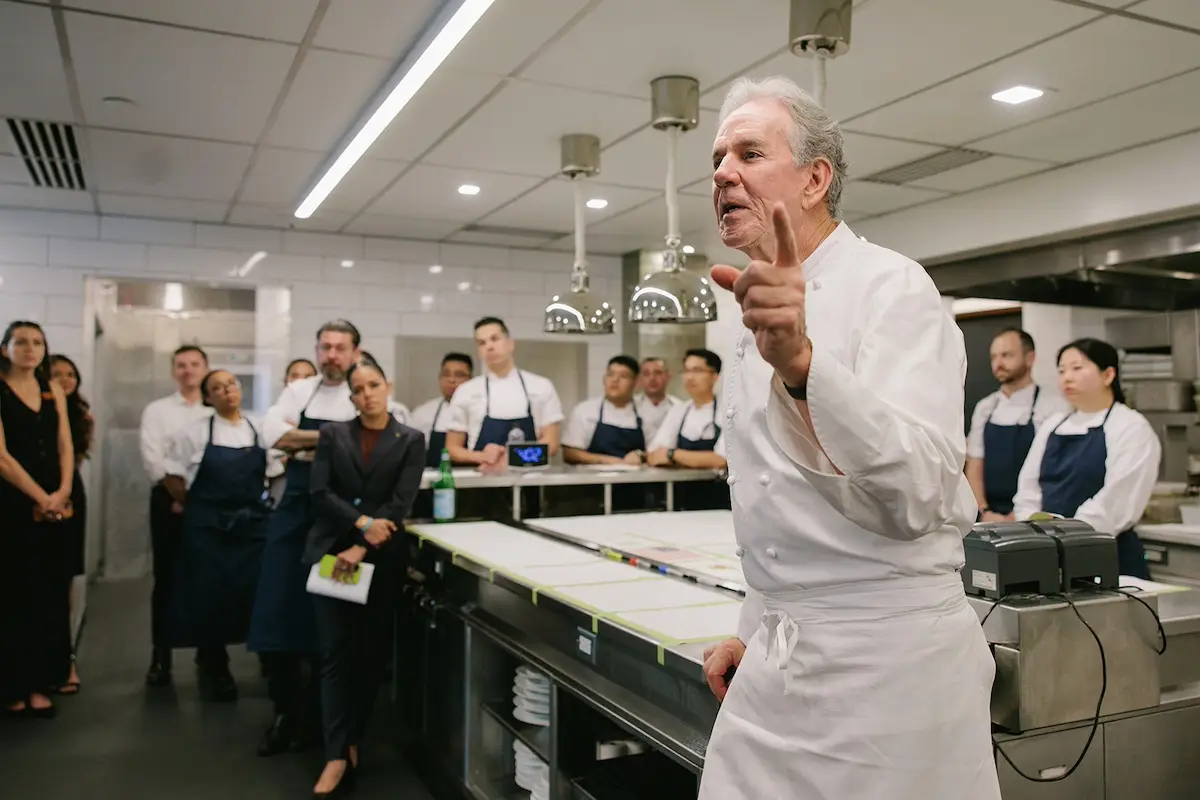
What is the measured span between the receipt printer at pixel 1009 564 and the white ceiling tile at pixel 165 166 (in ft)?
12.4

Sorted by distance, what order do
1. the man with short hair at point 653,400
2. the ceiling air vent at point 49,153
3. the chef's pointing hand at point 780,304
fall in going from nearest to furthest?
the chef's pointing hand at point 780,304 < the ceiling air vent at point 49,153 < the man with short hair at point 653,400

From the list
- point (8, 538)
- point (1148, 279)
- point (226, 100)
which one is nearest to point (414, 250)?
point (226, 100)

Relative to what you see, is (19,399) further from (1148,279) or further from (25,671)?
(1148,279)

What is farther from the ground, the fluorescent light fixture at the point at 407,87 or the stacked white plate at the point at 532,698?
the fluorescent light fixture at the point at 407,87

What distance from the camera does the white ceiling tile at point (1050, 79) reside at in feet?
9.80

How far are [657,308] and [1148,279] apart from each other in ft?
9.80

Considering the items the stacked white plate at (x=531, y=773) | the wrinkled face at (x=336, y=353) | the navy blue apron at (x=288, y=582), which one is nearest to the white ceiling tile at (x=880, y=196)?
the wrinkled face at (x=336, y=353)

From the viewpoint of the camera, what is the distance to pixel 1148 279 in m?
4.77

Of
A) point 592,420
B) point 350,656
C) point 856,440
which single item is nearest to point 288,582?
point 350,656

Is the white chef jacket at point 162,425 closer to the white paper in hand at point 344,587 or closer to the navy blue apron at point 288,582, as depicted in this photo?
the navy blue apron at point 288,582

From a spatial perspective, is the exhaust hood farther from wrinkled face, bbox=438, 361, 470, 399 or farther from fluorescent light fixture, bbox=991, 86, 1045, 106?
wrinkled face, bbox=438, 361, 470, 399

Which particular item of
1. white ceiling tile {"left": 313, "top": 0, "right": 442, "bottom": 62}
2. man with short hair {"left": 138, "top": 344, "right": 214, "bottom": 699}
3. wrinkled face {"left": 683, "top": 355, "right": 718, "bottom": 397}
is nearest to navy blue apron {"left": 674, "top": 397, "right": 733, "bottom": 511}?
wrinkled face {"left": 683, "top": 355, "right": 718, "bottom": 397}

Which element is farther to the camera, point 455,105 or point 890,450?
point 455,105

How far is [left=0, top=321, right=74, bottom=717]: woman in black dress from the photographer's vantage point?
12.5 ft
